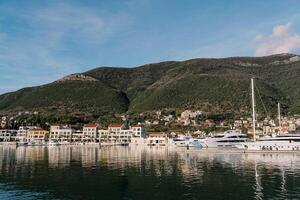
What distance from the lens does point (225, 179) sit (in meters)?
45.5

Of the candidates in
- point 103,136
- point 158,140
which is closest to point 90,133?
point 103,136

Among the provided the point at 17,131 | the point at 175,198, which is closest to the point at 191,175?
the point at 175,198

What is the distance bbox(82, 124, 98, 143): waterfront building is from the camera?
593 feet

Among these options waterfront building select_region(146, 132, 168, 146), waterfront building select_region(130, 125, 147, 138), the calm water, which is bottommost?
the calm water

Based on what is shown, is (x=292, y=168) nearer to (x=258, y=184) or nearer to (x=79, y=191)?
(x=258, y=184)

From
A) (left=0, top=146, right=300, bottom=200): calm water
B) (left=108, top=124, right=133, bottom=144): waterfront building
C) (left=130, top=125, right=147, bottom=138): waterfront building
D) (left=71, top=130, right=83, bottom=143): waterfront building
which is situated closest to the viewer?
(left=0, top=146, right=300, bottom=200): calm water

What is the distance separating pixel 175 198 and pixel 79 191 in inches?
403

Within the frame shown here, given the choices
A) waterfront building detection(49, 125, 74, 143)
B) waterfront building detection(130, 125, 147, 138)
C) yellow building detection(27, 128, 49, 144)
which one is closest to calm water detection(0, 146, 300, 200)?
waterfront building detection(130, 125, 147, 138)

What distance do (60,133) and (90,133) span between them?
47.5 feet

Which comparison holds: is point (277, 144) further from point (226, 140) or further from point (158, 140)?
point (158, 140)

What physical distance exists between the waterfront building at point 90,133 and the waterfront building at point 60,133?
22.2 ft

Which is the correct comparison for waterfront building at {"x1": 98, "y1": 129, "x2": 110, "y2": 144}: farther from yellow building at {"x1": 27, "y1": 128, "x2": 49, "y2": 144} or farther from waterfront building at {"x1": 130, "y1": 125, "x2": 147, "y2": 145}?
yellow building at {"x1": 27, "y1": 128, "x2": 49, "y2": 144}

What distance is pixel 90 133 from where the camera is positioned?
182 metres

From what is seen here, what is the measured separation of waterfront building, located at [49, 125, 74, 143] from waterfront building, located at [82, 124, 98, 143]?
22.2 ft
